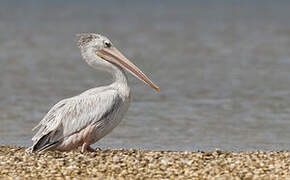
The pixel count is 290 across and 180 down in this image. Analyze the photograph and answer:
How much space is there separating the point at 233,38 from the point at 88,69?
11.2 metres

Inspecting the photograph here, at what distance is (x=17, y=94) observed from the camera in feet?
50.9

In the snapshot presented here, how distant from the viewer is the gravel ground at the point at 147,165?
8164mm

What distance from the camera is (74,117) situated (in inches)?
374

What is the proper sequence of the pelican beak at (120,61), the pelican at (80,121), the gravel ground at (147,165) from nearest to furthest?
the gravel ground at (147,165) → the pelican at (80,121) → the pelican beak at (120,61)

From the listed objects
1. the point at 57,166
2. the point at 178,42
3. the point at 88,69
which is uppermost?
the point at 178,42

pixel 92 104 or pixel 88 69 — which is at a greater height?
pixel 88 69

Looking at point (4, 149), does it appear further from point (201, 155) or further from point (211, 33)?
point (211, 33)

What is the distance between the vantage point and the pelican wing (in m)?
9.46

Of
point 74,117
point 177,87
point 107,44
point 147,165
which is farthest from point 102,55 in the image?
point 177,87

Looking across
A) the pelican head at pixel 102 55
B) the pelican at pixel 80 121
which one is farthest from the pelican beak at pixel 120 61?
the pelican at pixel 80 121

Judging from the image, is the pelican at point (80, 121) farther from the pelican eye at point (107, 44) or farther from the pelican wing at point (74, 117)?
the pelican eye at point (107, 44)

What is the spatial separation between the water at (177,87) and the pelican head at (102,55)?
1.36 m


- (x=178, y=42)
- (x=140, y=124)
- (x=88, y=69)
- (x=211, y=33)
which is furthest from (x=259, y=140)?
(x=211, y=33)

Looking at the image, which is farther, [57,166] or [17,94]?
[17,94]
